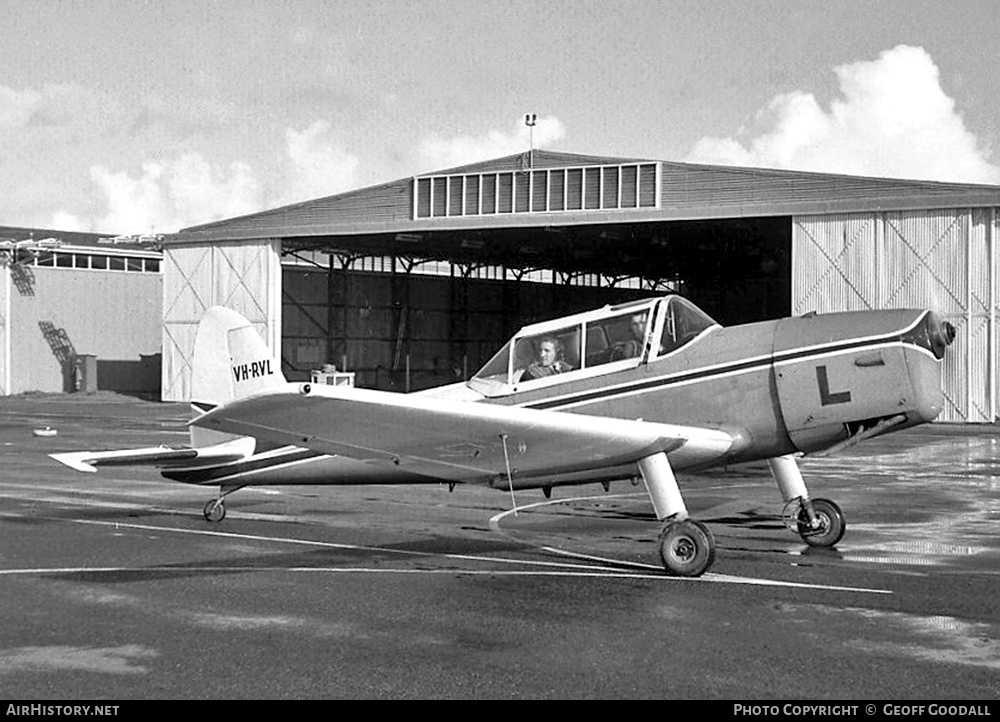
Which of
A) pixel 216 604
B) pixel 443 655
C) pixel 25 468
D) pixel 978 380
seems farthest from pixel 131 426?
pixel 443 655

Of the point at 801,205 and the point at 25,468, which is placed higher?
the point at 801,205

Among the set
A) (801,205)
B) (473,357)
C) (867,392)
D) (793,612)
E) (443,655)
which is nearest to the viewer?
(443,655)

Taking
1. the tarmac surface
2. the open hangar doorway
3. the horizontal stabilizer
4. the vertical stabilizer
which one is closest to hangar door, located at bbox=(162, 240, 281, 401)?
the open hangar doorway

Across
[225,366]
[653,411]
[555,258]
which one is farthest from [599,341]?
[555,258]

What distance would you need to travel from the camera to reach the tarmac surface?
6.09 m

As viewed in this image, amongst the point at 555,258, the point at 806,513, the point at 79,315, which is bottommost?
the point at 806,513

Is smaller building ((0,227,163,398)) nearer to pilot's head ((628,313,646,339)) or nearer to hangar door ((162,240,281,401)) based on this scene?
hangar door ((162,240,281,401))

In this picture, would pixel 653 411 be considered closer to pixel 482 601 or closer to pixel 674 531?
pixel 674 531

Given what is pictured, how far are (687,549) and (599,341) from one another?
2.08 meters

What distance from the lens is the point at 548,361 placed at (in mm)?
10508

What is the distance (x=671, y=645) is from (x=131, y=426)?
92.0ft

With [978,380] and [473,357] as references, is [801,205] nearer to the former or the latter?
[978,380]

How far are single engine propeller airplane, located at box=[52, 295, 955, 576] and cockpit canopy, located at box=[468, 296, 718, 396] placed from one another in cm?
1

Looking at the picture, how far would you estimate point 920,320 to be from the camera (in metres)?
9.45
